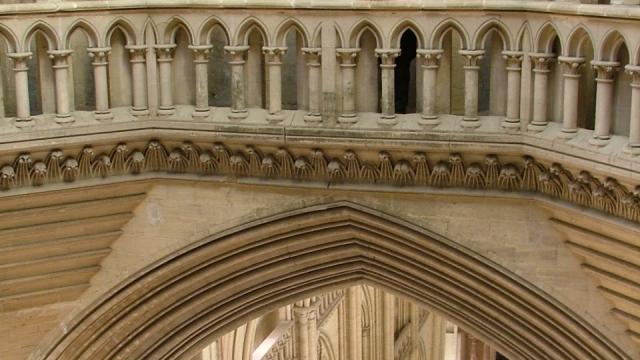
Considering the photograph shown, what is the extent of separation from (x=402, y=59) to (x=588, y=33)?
135 cm

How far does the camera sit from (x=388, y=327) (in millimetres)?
16516

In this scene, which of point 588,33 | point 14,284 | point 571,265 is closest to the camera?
point 588,33

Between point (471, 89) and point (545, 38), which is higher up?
point (545, 38)

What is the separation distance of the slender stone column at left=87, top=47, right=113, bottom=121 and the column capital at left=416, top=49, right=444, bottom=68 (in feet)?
5.44

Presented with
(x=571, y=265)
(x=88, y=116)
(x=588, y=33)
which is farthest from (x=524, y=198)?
(x=88, y=116)

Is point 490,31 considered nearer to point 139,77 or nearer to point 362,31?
point 362,31

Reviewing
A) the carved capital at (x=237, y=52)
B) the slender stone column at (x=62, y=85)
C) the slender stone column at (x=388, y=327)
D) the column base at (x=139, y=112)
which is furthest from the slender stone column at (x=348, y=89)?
the slender stone column at (x=388, y=327)

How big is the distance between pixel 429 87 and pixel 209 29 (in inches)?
48.3

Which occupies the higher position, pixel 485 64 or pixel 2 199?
pixel 485 64

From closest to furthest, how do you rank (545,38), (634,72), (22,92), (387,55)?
1. (634,72)
2. (545,38)
3. (387,55)
4. (22,92)

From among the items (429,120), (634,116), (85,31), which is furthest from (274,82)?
(634,116)

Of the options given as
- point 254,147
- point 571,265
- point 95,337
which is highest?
point 254,147

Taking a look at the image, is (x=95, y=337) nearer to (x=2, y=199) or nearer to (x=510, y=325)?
(x=2, y=199)

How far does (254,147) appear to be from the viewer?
7742mm
